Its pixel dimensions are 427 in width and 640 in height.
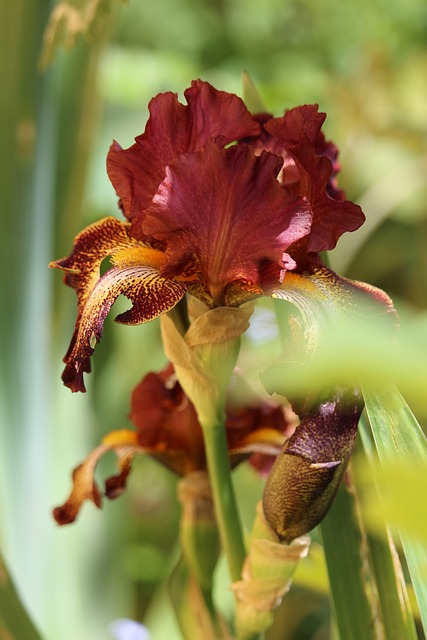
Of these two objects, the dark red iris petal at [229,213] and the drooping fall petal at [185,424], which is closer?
the dark red iris petal at [229,213]

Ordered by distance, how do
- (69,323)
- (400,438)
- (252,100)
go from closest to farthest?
(400,438) → (252,100) → (69,323)

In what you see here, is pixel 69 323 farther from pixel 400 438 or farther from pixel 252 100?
pixel 400 438

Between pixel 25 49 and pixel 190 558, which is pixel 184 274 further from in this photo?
pixel 25 49

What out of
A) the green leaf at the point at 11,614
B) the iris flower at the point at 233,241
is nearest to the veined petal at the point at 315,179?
the iris flower at the point at 233,241

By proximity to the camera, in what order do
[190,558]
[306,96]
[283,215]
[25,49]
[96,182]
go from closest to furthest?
[283,215] → [190,558] → [25,49] → [96,182] → [306,96]

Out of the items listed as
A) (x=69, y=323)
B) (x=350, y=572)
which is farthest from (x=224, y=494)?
(x=69, y=323)

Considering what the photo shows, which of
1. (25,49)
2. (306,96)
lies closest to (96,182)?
(25,49)

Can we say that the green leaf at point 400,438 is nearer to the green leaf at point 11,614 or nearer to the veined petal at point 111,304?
the veined petal at point 111,304
